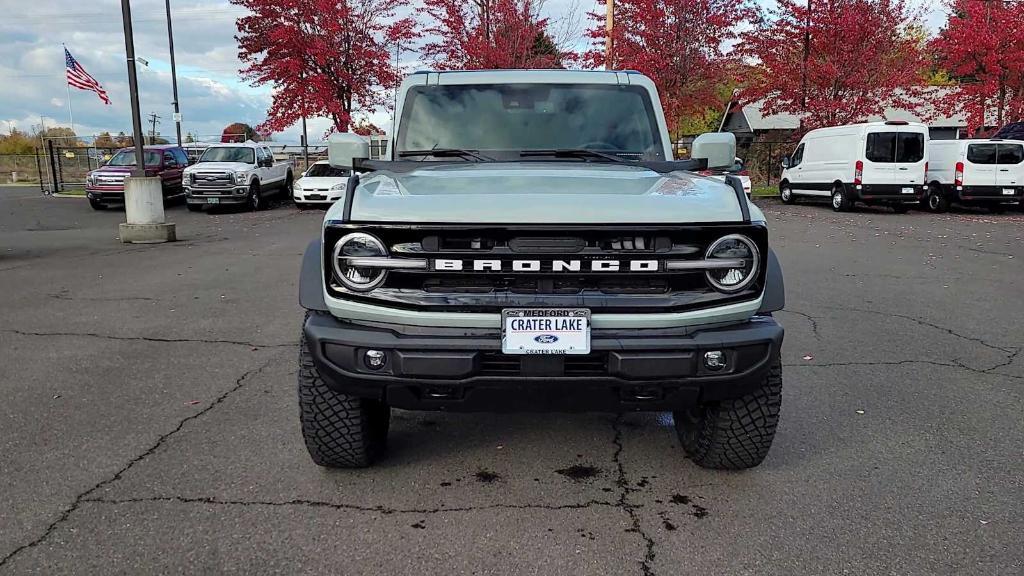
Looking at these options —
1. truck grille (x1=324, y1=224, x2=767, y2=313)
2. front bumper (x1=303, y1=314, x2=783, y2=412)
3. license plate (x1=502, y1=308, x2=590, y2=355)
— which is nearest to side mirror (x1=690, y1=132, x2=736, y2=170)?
truck grille (x1=324, y1=224, x2=767, y2=313)

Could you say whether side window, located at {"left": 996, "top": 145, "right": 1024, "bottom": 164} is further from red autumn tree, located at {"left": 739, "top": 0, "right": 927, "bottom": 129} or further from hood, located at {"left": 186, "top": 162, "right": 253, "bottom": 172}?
hood, located at {"left": 186, "top": 162, "right": 253, "bottom": 172}

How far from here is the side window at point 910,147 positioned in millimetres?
18469

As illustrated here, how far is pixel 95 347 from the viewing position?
5.70m

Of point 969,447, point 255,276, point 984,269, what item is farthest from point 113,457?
point 984,269

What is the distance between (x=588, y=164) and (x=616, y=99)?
2.49 ft

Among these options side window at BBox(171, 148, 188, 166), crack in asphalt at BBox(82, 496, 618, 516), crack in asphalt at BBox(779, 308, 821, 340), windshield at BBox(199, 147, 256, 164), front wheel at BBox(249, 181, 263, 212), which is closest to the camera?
crack in asphalt at BBox(82, 496, 618, 516)

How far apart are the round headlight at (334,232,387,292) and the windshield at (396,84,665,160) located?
1520 millimetres

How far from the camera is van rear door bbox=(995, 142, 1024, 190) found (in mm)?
18703

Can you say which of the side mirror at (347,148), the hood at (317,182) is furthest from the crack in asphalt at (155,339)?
the hood at (317,182)

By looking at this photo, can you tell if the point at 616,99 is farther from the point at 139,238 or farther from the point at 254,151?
the point at 254,151

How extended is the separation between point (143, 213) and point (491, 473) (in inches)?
457

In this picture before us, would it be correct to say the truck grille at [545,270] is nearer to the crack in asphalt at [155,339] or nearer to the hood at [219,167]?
the crack in asphalt at [155,339]

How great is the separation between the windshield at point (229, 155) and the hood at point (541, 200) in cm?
1933

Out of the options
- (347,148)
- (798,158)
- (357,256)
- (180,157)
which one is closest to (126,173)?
(180,157)
